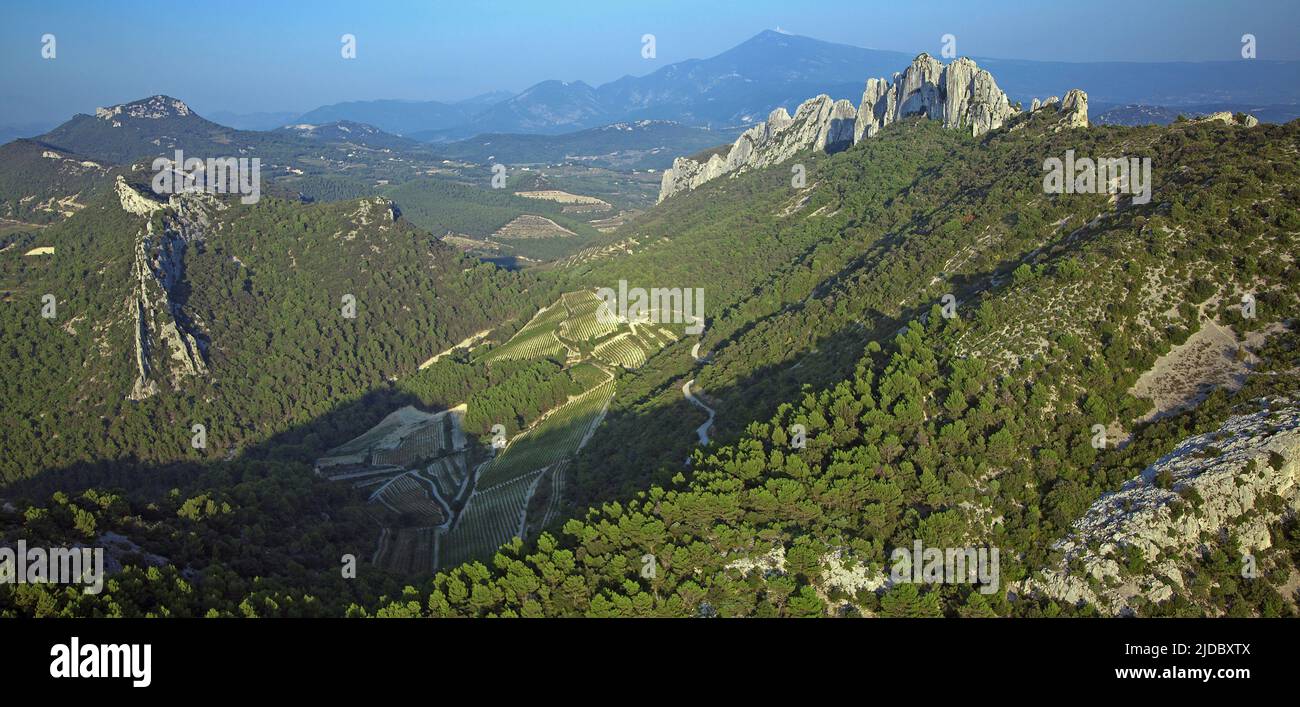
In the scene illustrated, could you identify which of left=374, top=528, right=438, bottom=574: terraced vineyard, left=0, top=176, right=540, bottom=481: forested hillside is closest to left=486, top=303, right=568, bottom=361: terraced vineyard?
left=0, top=176, right=540, bottom=481: forested hillside

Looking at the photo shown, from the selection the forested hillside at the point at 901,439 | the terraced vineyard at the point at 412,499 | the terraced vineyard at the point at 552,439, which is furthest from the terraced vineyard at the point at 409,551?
the terraced vineyard at the point at 552,439

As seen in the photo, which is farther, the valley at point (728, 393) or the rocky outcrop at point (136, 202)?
the rocky outcrop at point (136, 202)

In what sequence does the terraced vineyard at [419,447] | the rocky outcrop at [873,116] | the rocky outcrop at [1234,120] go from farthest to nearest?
the rocky outcrop at [873,116] → the terraced vineyard at [419,447] → the rocky outcrop at [1234,120]

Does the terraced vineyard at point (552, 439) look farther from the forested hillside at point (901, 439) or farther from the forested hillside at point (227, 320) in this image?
the forested hillside at point (227, 320)

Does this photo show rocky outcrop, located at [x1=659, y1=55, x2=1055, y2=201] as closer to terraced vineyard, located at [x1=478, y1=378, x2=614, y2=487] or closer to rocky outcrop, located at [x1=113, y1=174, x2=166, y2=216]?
terraced vineyard, located at [x1=478, y1=378, x2=614, y2=487]

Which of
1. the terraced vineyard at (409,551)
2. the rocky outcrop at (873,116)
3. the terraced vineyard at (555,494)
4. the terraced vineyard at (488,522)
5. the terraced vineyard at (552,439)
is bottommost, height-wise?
the terraced vineyard at (409,551)

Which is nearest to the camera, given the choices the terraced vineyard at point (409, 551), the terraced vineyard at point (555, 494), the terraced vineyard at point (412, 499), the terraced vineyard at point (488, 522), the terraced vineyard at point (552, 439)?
the terraced vineyard at point (555, 494)

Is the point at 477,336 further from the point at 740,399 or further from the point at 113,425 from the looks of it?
the point at 740,399
